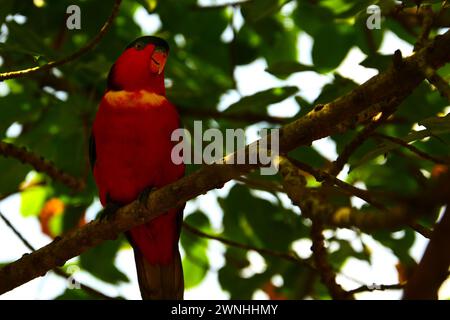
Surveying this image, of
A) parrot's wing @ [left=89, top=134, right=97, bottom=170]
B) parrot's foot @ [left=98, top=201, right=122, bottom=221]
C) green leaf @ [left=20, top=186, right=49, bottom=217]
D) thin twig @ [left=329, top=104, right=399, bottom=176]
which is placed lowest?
green leaf @ [left=20, top=186, right=49, bottom=217]

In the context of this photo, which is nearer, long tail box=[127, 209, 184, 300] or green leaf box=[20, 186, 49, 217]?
long tail box=[127, 209, 184, 300]

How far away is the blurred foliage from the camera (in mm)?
4301

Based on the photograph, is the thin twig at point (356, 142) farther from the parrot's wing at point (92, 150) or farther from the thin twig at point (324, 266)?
the parrot's wing at point (92, 150)

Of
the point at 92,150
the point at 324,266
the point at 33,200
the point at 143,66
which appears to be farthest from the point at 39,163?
the point at 324,266

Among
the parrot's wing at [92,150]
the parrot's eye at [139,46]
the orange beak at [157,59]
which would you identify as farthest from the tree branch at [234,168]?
the parrot's eye at [139,46]

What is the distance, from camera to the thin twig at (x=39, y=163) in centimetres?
408

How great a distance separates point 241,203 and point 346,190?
7.93 ft

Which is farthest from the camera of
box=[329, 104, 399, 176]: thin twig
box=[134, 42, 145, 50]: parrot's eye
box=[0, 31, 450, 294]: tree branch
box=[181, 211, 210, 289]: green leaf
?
box=[181, 211, 210, 289]: green leaf

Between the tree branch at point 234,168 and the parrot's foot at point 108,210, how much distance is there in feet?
0.26

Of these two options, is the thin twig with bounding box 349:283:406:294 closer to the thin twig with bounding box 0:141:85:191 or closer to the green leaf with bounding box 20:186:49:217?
the thin twig with bounding box 0:141:85:191

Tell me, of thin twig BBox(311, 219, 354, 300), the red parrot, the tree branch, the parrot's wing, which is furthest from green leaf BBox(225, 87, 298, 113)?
the parrot's wing

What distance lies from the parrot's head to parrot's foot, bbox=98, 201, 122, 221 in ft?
2.52

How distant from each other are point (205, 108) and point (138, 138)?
1539mm
